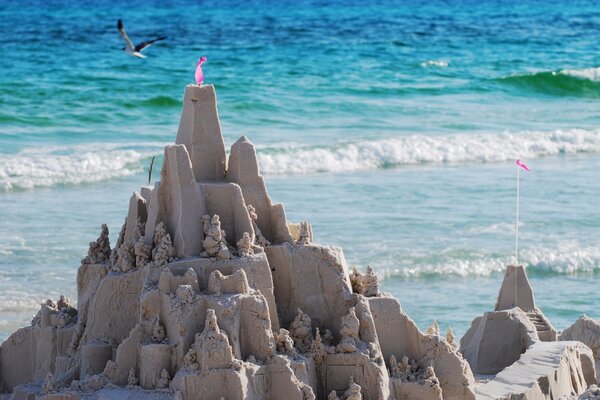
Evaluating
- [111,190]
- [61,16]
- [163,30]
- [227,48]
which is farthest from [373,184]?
[61,16]

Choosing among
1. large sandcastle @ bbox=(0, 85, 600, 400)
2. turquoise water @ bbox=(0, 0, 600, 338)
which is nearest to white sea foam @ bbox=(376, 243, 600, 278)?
turquoise water @ bbox=(0, 0, 600, 338)

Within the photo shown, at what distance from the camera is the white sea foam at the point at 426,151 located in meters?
32.7

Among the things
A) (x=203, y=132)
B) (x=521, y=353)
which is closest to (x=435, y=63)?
(x=521, y=353)

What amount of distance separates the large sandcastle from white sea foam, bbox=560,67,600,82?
35.2 m

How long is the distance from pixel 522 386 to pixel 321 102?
27.4 meters

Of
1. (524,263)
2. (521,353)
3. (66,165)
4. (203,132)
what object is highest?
(203,132)

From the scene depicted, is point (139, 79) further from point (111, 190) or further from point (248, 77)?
point (111, 190)

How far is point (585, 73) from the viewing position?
162ft

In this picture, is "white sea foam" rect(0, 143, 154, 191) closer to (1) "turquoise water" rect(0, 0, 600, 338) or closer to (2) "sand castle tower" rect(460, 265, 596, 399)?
(1) "turquoise water" rect(0, 0, 600, 338)

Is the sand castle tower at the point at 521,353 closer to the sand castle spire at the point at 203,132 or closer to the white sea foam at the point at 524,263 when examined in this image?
the sand castle spire at the point at 203,132

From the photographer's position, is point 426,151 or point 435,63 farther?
point 435,63

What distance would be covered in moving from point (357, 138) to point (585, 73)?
50.7 ft

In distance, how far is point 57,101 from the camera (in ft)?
131

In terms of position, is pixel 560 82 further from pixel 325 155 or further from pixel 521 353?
pixel 521 353
